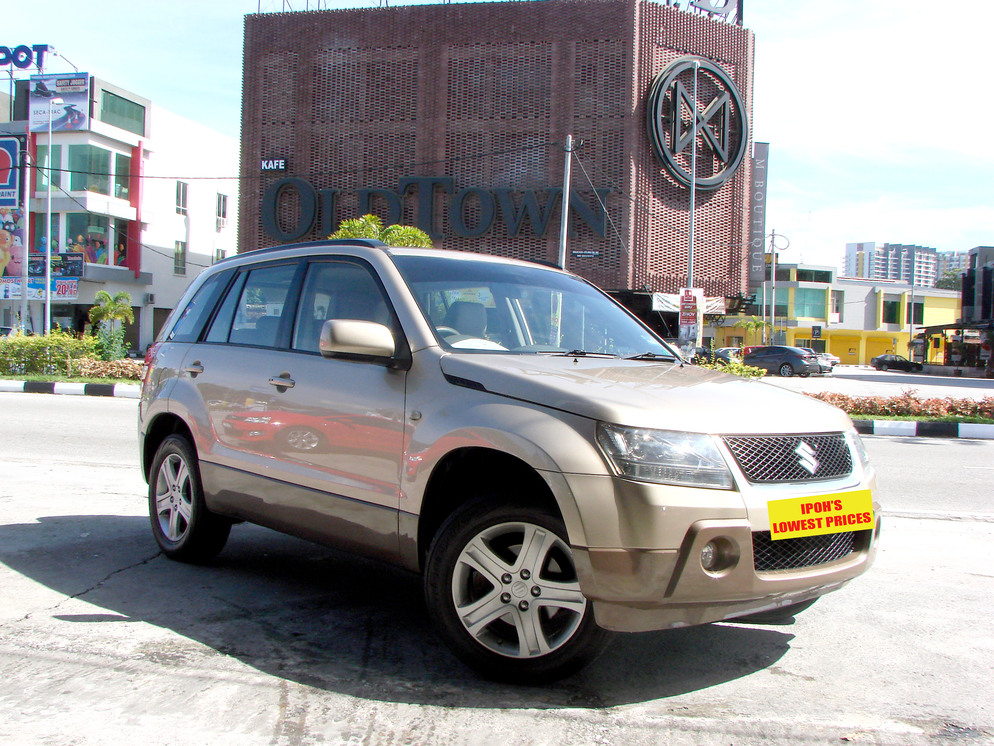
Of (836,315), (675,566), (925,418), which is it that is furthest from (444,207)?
(836,315)

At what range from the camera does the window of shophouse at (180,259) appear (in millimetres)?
51844

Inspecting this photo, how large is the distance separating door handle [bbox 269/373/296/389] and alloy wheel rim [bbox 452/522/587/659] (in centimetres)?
135

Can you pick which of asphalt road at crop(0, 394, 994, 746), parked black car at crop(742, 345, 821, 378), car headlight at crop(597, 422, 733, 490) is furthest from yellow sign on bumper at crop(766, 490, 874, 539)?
parked black car at crop(742, 345, 821, 378)

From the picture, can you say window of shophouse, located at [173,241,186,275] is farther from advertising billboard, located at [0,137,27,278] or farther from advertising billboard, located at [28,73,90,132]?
advertising billboard, located at [0,137,27,278]

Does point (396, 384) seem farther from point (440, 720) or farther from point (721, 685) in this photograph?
point (721, 685)

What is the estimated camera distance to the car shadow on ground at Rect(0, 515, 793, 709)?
10.3 ft

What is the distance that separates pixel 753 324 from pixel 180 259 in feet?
151

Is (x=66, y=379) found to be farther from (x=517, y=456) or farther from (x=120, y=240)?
(x=120, y=240)

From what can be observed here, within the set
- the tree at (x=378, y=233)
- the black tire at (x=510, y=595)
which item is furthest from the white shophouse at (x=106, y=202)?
the black tire at (x=510, y=595)

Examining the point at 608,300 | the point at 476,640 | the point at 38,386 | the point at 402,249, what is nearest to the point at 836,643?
the point at 476,640

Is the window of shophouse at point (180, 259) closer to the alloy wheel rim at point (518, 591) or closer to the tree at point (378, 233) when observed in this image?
the tree at point (378, 233)

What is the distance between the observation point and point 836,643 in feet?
12.2

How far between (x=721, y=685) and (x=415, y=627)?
1356mm

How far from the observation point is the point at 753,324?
72.6 metres
